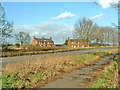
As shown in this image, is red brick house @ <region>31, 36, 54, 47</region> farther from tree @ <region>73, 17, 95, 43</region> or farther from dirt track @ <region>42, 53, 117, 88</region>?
dirt track @ <region>42, 53, 117, 88</region>

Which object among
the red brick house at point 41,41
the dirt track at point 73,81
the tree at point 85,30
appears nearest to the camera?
the dirt track at point 73,81

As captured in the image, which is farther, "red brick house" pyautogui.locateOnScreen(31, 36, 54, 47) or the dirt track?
"red brick house" pyautogui.locateOnScreen(31, 36, 54, 47)

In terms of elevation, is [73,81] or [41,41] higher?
[41,41]

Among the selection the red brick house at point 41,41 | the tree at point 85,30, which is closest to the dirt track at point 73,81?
the tree at point 85,30

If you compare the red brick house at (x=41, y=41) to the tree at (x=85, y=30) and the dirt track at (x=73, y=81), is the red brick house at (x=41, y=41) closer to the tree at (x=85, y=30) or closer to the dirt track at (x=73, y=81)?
the tree at (x=85, y=30)

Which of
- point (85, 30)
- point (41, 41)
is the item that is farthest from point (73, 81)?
point (41, 41)

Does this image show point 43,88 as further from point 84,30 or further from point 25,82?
point 84,30

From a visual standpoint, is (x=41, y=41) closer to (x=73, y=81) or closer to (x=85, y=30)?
(x=85, y=30)

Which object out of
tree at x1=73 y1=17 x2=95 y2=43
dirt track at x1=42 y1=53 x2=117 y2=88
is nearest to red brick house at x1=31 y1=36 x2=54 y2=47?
tree at x1=73 y1=17 x2=95 y2=43

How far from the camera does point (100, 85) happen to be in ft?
20.2

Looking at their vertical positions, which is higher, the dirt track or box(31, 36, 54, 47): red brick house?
box(31, 36, 54, 47): red brick house

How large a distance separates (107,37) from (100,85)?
6668 centimetres

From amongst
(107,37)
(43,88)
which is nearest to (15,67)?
(43,88)

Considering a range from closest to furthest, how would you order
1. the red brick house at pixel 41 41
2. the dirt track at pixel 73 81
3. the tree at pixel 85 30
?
the dirt track at pixel 73 81 < the tree at pixel 85 30 < the red brick house at pixel 41 41
